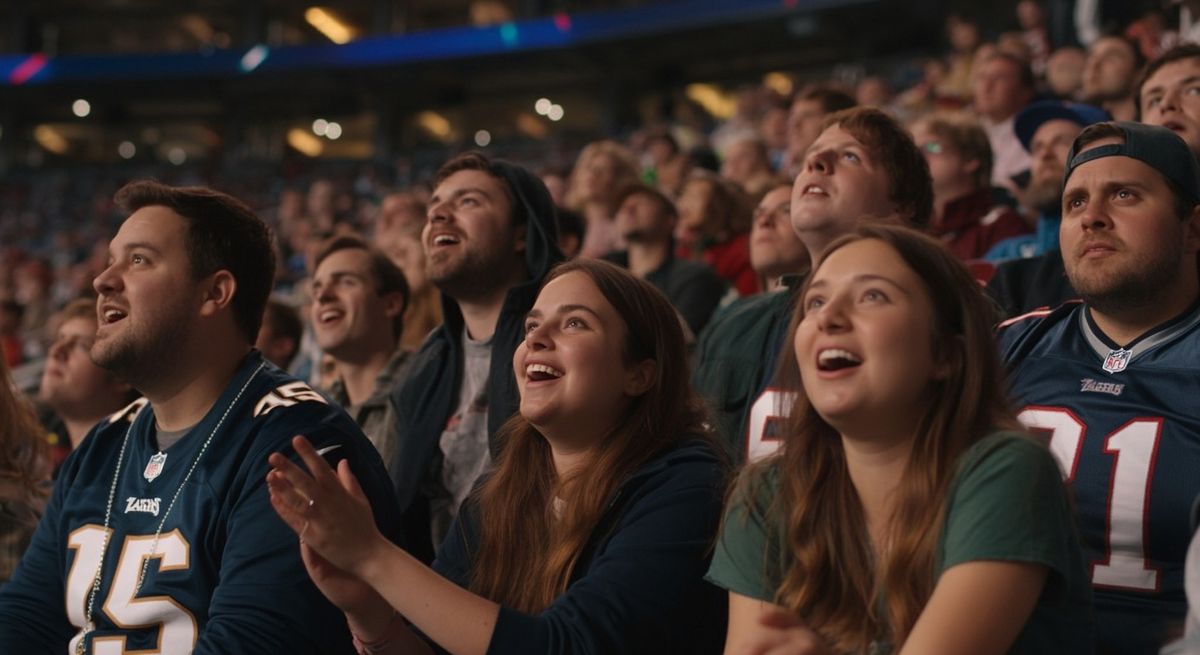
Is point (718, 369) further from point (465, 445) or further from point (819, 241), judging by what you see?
point (465, 445)

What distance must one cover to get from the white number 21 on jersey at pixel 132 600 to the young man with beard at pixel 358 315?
1.35 m

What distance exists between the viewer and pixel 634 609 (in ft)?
6.66

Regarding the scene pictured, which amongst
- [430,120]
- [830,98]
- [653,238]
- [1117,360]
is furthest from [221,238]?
[430,120]

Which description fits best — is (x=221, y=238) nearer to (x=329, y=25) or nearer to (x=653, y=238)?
(x=653, y=238)

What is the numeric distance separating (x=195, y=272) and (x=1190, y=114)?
2.65 metres

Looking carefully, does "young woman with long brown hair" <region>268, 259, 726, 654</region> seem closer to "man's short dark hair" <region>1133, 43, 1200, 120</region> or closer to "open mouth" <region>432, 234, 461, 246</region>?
"open mouth" <region>432, 234, 461, 246</region>

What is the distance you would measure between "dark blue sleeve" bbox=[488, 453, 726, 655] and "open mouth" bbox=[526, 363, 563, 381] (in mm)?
287

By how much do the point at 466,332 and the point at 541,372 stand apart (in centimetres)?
116

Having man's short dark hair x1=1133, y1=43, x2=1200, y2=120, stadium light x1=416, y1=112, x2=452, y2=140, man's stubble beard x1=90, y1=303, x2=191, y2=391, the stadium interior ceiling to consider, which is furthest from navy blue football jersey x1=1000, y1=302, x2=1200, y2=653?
stadium light x1=416, y1=112, x2=452, y2=140

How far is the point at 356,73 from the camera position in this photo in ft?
74.9

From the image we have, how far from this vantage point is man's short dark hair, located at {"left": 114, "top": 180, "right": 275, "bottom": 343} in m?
2.64

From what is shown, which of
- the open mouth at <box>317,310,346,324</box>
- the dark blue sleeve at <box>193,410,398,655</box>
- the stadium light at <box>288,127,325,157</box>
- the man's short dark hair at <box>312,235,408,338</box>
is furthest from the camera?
the stadium light at <box>288,127,325,157</box>

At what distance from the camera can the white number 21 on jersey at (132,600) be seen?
2350 mm

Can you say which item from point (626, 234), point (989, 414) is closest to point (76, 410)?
point (626, 234)
